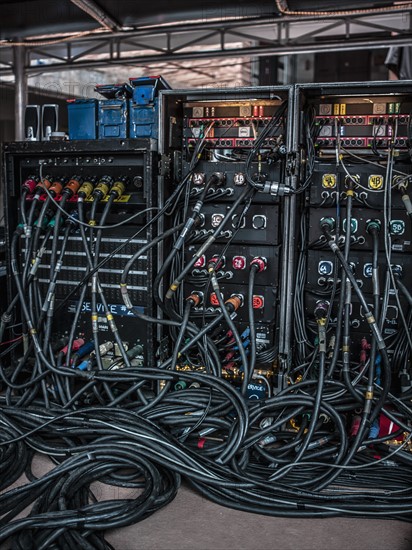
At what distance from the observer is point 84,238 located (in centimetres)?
251

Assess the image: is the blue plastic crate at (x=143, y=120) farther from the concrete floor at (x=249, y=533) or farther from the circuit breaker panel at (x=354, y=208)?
the concrete floor at (x=249, y=533)

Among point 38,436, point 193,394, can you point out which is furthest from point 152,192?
point 38,436

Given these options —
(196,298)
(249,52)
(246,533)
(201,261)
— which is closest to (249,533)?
(246,533)

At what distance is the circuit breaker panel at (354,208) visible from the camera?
8.29 ft

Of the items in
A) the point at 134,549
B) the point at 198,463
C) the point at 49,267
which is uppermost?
the point at 49,267

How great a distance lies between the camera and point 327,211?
2656mm

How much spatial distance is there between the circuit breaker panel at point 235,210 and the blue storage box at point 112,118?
238 mm

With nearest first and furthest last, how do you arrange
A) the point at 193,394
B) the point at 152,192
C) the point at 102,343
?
the point at 193,394 < the point at 152,192 < the point at 102,343

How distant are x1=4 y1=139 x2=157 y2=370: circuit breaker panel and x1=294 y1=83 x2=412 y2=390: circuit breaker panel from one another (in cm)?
84

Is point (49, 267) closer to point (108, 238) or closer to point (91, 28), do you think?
point (108, 238)

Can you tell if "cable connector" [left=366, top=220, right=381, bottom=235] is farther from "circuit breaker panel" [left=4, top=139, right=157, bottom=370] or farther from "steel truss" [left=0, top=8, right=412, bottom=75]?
"steel truss" [left=0, top=8, right=412, bottom=75]

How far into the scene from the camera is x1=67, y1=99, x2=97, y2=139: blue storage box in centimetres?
277

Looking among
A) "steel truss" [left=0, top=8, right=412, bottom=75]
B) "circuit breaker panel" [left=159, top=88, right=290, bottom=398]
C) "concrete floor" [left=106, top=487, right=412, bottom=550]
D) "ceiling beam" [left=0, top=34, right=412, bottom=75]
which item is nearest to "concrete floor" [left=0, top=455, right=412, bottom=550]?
"concrete floor" [left=106, top=487, right=412, bottom=550]

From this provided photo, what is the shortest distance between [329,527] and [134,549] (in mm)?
680
